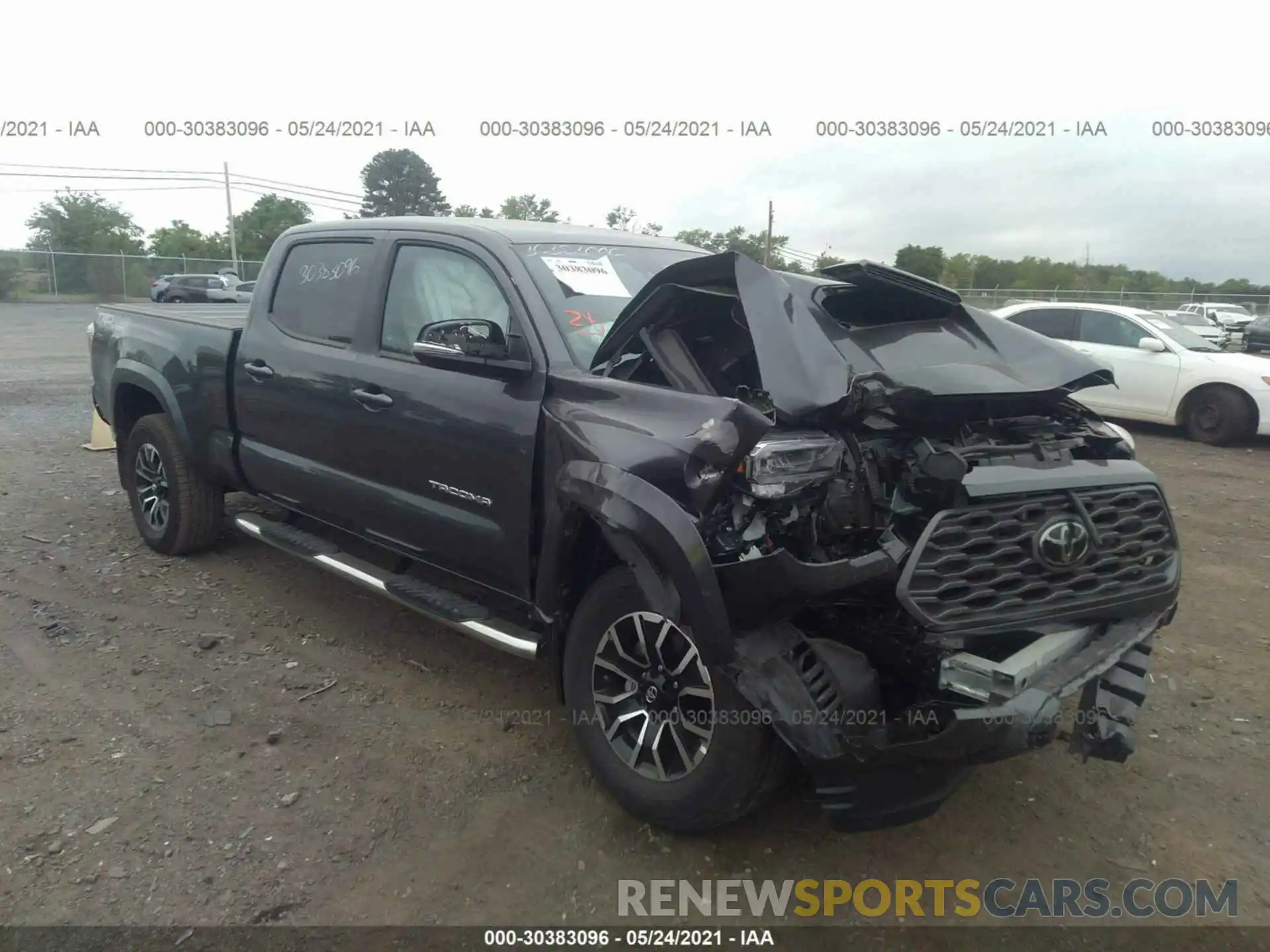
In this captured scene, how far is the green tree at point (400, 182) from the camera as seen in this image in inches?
2245

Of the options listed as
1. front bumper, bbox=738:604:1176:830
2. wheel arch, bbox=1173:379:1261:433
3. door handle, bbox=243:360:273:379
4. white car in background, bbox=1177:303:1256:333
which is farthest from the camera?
white car in background, bbox=1177:303:1256:333

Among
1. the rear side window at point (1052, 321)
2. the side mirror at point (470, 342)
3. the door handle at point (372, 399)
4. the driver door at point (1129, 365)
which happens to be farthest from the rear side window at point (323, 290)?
the rear side window at point (1052, 321)

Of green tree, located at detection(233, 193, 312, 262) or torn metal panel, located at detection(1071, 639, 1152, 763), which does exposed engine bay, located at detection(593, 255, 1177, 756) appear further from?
green tree, located at detection(233, 193, 312, 262)

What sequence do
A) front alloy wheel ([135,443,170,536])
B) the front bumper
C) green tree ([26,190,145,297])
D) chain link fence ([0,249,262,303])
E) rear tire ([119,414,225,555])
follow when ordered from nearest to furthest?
the front bumper
rear tire ([119,414,225,555])
front alloy wheel ([135,443,170,536])
chain link fence ([0,249,262,303])
green tree ([26,190,145,297])

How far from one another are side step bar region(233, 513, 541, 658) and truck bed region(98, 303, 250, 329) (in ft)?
3.82

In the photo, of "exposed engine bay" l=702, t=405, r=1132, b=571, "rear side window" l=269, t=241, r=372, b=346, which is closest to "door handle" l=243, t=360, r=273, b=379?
"rear side window" l=269, t=241, r=372, b=346

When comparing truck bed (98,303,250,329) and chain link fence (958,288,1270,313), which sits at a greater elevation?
chain link fence (958,288,1270,313)

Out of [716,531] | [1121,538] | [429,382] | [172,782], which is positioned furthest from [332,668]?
[1121,538]

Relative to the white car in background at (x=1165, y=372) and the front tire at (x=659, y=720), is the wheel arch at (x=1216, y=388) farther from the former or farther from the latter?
the front tire at (x=659, y=720)

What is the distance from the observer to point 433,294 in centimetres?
378

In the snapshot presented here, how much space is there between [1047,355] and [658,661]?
66.9 inches

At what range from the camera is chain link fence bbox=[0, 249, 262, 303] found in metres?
32.9

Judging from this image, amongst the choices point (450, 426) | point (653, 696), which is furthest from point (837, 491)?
point (450, 426)

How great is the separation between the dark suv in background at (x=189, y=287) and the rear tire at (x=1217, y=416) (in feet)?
91.8
